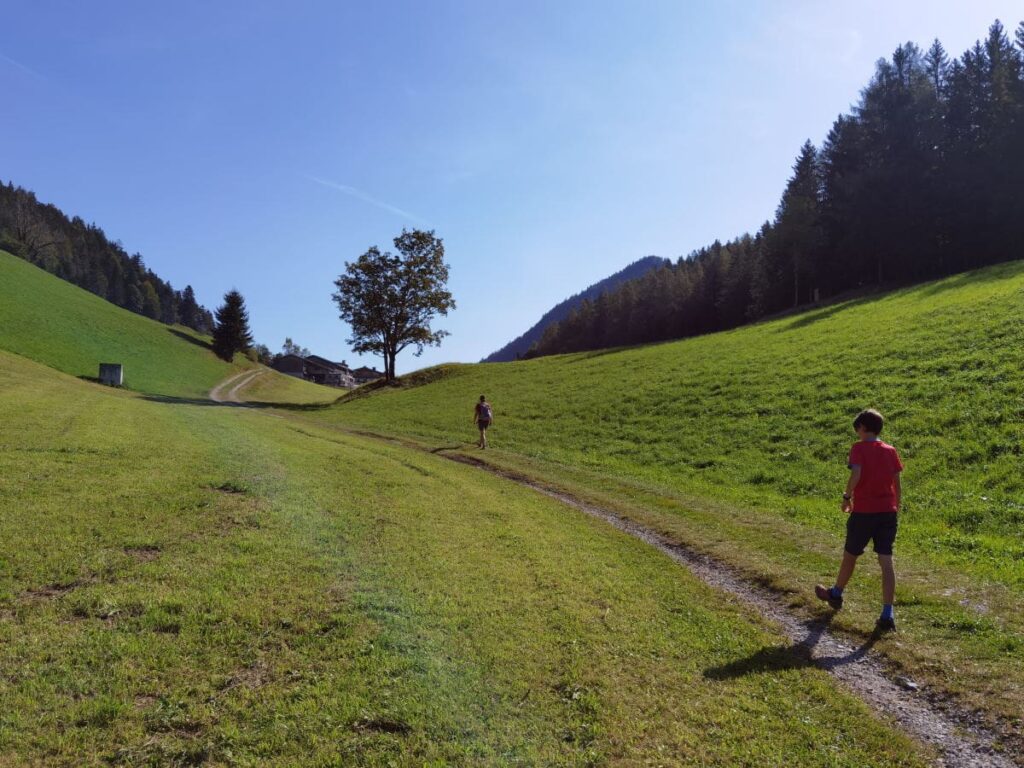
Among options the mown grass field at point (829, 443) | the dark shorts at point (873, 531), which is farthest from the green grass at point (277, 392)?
the dark shorts at point (873, 531)

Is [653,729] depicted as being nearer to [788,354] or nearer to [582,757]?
[582,757]

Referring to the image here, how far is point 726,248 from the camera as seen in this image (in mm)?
105125

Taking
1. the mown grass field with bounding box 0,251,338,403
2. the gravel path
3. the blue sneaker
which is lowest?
the gravel path

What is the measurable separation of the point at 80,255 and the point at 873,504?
7525 inches

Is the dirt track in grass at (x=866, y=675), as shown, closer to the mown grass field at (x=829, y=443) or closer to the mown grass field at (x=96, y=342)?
the mown grass field at (x=829, y=443)

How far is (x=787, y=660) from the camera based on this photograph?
22.5ft

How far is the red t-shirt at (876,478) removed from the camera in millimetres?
8039

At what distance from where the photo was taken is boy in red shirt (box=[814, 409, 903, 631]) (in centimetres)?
788

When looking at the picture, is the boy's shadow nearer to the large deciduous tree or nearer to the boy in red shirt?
the boy in red shirt

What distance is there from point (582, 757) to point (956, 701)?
4.34m

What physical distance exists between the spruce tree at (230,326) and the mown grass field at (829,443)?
6141cm

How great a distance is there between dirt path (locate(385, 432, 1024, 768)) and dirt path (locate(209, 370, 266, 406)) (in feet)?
175

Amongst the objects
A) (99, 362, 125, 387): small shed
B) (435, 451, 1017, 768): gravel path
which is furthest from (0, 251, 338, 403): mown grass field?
(435, 451, 1017, 768): gravel path

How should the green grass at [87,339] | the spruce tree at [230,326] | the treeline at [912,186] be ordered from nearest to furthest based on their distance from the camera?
1. the green grass at [87,339]
2. the treeline at [912,186]
3. the spruce tree at [230,326]
